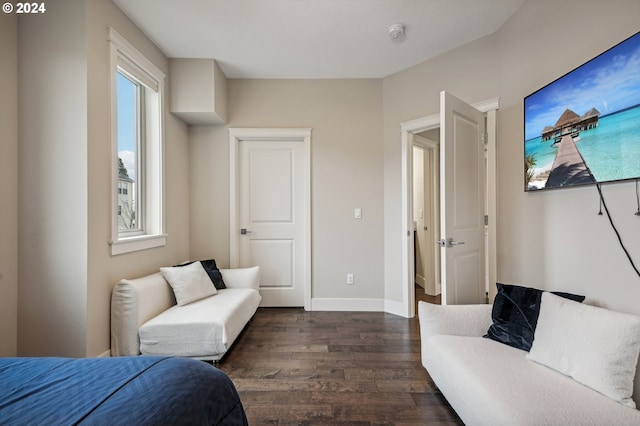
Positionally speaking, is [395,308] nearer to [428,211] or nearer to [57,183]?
[428,211]

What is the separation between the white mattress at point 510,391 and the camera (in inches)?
40.6

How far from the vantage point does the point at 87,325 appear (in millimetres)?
1806

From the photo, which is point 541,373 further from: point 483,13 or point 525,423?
point 483,13

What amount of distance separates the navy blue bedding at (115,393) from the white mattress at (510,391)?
1.00 metres

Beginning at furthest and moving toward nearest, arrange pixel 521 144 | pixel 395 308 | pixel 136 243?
pixel 395 308 < pixel 136 243 < pixel 521 144

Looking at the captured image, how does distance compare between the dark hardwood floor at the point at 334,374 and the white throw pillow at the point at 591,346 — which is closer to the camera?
the white throw pillow at the point at 591,346

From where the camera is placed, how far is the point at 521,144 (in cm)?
205

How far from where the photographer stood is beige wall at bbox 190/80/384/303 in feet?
10.6

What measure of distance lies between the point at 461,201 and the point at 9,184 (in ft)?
10.1

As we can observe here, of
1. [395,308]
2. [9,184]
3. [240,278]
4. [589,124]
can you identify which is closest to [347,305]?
[395,308]

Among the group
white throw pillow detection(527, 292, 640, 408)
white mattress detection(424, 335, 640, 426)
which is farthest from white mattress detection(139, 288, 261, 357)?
white throw pillow detection(527, 292, 640, 408)

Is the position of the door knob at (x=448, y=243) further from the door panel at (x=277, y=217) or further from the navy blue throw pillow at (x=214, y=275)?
the navy blue throw pillow at (x=214, y=275)

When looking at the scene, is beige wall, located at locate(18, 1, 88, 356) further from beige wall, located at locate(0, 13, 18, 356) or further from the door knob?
the door knob

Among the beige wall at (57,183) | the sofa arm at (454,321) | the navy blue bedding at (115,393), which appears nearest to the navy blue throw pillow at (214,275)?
the beige wall at (57,183)
